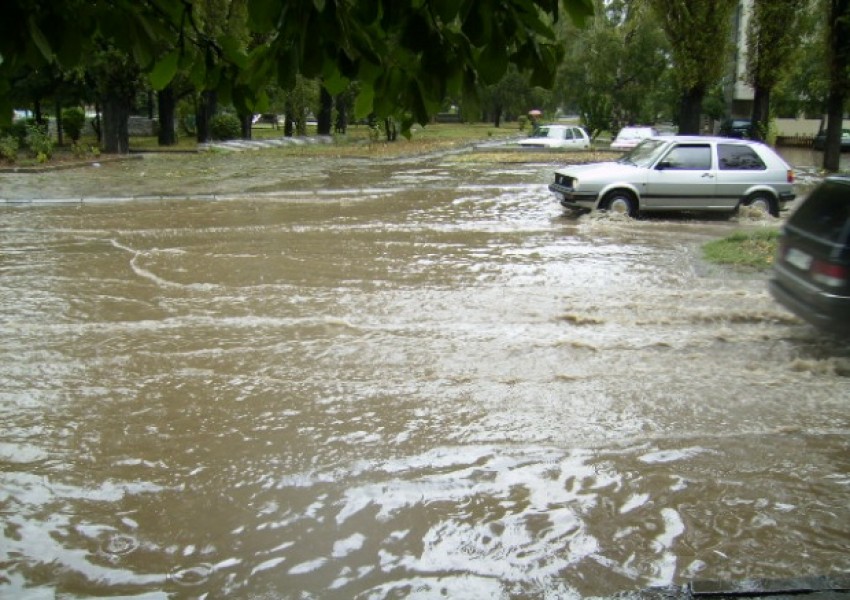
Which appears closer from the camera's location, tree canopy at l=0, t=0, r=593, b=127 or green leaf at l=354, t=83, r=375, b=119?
tree canopy at l=0, t=0, r=593, b=127

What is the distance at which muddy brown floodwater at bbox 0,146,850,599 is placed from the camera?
404cm

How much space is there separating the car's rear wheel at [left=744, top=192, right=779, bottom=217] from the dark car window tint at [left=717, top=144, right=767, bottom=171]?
22.1 inches

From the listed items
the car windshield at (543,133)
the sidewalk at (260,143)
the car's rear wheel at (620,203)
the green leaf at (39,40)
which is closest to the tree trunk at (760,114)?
the car windshield at (543,133)

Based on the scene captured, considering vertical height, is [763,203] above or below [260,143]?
below

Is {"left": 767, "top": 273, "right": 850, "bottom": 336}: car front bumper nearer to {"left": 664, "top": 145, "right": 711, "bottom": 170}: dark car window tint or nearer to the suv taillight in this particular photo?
the suv taillight

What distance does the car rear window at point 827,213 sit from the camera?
670 cm

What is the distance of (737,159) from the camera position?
584 inches

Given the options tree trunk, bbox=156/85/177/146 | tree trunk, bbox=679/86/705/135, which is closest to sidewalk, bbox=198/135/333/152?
tree trunk, bbox=156/85/177/146

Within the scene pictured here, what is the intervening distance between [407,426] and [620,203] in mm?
10381

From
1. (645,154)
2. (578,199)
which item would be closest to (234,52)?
(578,199)

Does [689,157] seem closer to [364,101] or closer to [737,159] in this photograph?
[737,159]

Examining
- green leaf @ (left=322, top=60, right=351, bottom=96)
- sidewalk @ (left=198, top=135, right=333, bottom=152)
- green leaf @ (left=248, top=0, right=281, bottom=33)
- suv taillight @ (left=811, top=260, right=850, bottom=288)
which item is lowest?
suv taillight @ (left=811, top=260, right=850, bottom=288)

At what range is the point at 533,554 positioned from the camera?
407 centimetres

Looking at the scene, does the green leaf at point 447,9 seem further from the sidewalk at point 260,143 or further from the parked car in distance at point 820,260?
the sidewalk at point 260,143
